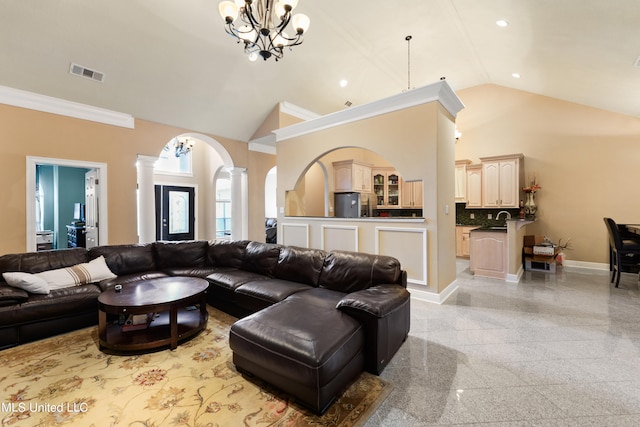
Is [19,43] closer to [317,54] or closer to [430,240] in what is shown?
[317,54]

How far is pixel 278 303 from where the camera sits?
7.93ft

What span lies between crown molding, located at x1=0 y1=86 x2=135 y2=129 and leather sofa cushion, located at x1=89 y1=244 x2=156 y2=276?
7.76 feet

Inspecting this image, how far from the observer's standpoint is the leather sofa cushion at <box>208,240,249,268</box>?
4.09 meters

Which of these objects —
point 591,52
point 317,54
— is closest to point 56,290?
point 317,54

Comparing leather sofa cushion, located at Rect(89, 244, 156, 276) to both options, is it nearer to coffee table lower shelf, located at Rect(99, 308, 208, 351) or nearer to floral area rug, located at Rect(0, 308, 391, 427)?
coffee table lower shelf, located at Rect(99, 308, 208, 351)

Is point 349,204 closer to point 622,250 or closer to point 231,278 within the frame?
point 231,278

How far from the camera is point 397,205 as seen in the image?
25.9ft

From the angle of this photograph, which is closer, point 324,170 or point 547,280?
point 547,280

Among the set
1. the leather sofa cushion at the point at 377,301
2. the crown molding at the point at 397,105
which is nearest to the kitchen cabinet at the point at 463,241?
the crown molding at the point at 397,105

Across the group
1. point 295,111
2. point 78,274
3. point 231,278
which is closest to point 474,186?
point 295,111

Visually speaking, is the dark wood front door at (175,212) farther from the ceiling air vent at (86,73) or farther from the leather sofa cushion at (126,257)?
the leather sofa cushion at (126,257)

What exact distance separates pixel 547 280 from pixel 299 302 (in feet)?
15.7

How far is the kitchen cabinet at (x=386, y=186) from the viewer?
7.95 metres

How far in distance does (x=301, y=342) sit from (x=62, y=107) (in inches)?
208
